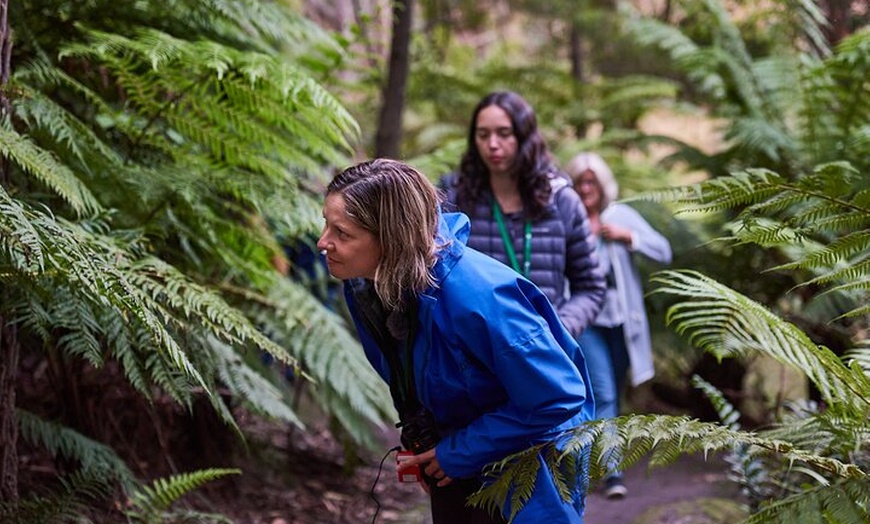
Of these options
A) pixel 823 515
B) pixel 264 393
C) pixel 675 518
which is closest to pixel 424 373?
pixel 823 515

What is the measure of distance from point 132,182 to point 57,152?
26cm

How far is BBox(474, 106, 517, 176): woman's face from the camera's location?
11.8 feet

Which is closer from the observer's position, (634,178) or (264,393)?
(264,393)

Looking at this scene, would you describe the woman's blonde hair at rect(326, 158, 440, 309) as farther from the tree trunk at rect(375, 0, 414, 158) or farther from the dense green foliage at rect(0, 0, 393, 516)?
the tree trunk at rect(375, 0, 414, 158)

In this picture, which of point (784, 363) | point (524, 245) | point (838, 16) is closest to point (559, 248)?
point (524, 245)

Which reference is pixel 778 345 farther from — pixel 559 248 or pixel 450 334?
pixel 559 248

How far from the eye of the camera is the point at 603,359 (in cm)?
449

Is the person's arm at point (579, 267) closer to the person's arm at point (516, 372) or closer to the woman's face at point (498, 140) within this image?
the woman's face at point (498, 140)

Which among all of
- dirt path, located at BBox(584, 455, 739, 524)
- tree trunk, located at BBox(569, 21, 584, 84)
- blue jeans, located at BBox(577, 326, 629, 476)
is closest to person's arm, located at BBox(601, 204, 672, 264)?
blue jeans, located at BBox(577, 326, 629, 476)

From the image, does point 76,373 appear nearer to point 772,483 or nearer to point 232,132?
point 232,132

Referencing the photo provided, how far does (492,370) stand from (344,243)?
457 millimetres

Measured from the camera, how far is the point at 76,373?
362 cm

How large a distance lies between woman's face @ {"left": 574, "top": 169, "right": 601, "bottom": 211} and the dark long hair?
0.96m

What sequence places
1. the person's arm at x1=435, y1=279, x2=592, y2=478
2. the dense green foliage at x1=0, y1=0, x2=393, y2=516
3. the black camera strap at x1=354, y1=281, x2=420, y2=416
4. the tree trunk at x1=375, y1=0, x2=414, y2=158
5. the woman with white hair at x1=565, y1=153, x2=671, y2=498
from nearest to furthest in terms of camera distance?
the person's arm at x1=435, y1=279, x2=592, y2=478, the black camera strap at x1=354, y1=281, x2=420, y2=416, the dense green foliage at x1=0, y1=0, x2=393, y2=516, the woman with white hair at x1=565, y1=153, x2=671, y2=498, the tree trunk at x1=375, y1=0, x2=414, y2=158
